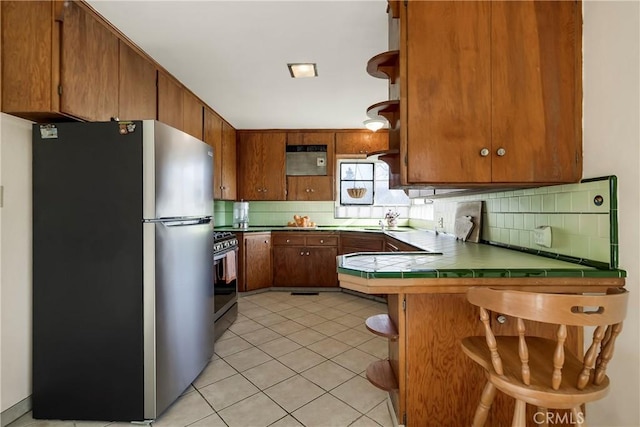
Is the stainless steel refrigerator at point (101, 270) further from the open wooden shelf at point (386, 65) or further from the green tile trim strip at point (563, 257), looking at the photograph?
the green tile trim strip at point (563, 257)

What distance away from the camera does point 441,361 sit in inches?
57.1

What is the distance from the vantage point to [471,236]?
8.16ft

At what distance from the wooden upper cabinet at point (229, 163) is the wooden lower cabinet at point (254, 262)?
663mm

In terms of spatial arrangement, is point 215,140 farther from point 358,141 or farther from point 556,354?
point 556,354

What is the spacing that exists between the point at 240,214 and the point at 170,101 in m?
2.20

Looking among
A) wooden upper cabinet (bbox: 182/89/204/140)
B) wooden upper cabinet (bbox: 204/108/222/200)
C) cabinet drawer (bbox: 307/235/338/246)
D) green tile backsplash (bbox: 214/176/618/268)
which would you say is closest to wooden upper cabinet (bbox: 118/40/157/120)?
wooden upper cabinet (bbox: 182/89/204/140)

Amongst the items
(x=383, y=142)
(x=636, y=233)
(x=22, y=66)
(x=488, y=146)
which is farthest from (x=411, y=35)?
(x=383, y=142)

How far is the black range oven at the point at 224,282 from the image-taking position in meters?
2.74

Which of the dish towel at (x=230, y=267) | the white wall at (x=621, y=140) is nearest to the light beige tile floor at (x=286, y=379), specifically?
the dish towel at (x=230, y=267)

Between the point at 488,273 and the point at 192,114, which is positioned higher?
the point at 192,114

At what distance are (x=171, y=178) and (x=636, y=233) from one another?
86.5 inches

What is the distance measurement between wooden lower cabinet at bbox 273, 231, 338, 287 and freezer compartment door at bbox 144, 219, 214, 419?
2.12m

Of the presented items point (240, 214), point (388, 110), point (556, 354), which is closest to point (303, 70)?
point (388, 110)

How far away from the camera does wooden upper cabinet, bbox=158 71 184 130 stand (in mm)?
2604
